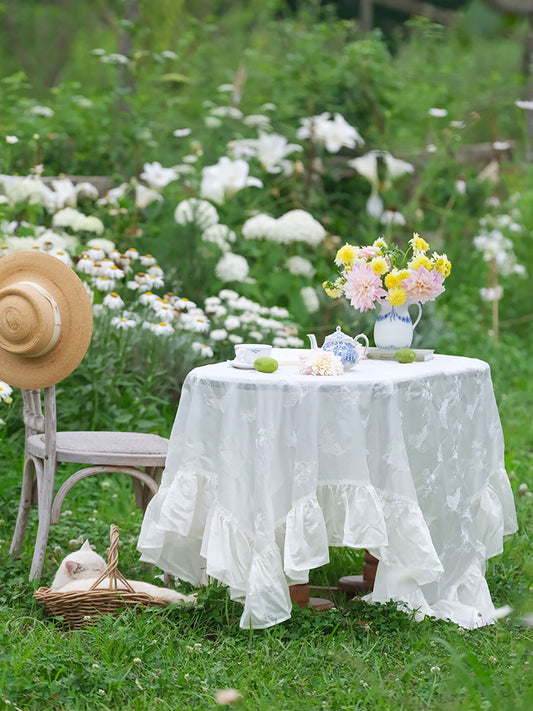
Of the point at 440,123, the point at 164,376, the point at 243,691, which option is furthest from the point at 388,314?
the point at 440,123

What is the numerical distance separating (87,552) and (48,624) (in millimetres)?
327

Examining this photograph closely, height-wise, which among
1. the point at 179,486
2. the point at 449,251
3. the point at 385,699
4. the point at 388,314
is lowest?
the point at 449,251

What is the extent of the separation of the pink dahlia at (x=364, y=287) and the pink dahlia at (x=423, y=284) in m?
0.10

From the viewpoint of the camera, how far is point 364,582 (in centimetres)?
387

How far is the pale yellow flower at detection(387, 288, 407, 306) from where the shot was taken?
3771 millimetres

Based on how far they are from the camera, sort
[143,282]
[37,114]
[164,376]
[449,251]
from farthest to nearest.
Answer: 1. [449,251]
2. [37,114]
3. [164,376]
4. [143,282]

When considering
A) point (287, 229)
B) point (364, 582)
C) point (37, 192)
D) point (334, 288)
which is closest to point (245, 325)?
point (287, 229)

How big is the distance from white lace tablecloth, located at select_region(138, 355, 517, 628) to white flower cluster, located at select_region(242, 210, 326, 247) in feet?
10.5

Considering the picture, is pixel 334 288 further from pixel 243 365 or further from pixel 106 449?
pixel 106 449

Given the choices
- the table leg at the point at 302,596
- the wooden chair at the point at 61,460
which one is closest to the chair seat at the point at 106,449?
the wooden chair at the point at 61,460

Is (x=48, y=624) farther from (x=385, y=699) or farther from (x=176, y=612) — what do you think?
(x=385, y=699)

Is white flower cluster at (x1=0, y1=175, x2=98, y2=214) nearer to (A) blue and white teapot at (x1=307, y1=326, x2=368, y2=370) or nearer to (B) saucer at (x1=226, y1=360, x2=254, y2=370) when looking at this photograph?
(B) saucer at (x1=226, y1=360, x2=254, y2=370)

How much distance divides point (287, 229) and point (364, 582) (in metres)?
3.24

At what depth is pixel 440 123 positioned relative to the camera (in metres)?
10.2
